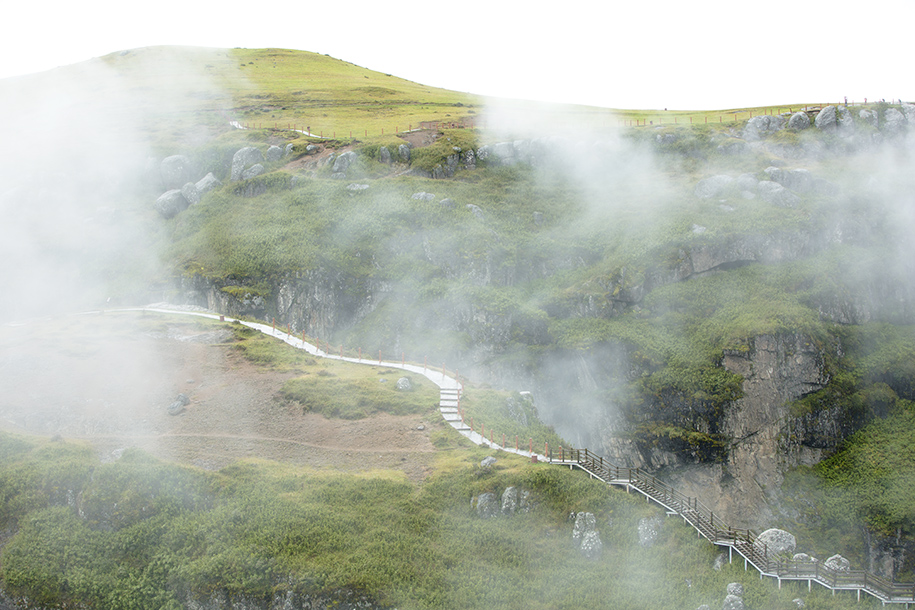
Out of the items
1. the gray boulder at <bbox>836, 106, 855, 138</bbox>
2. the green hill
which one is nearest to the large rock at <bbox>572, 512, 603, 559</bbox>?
the green hill

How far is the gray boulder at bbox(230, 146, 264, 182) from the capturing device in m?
79.6

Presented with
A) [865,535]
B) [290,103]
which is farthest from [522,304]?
[290,103]

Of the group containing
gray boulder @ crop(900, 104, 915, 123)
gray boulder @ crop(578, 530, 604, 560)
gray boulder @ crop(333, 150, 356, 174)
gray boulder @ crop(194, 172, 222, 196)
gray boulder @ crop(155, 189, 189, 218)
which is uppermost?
gray boulder @ crop(900, 104, 915, 123)

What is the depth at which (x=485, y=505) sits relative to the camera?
1280 inches

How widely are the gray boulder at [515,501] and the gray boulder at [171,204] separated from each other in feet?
197

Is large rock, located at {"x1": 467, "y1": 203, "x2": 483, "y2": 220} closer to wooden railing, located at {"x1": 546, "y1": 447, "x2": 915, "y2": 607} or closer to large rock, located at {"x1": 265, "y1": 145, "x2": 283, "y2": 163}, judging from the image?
large rock, located at {"x1": 265, "y1": 145, "x2": 283, "y2": 163}

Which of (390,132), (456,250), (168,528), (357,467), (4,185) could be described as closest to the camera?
(168,528)

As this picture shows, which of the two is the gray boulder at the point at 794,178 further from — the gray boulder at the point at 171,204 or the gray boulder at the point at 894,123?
the gray boulder at the point at 171,204

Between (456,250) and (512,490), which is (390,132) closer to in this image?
(456,250)

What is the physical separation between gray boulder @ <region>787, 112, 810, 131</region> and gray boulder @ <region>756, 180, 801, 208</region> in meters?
16.5

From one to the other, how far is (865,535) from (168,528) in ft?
159

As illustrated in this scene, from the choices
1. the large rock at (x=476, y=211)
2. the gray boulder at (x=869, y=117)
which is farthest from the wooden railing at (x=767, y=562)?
the gray boulder at (x=869, y=117)

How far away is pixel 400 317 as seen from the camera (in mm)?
61250

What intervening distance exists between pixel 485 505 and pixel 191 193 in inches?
2394
